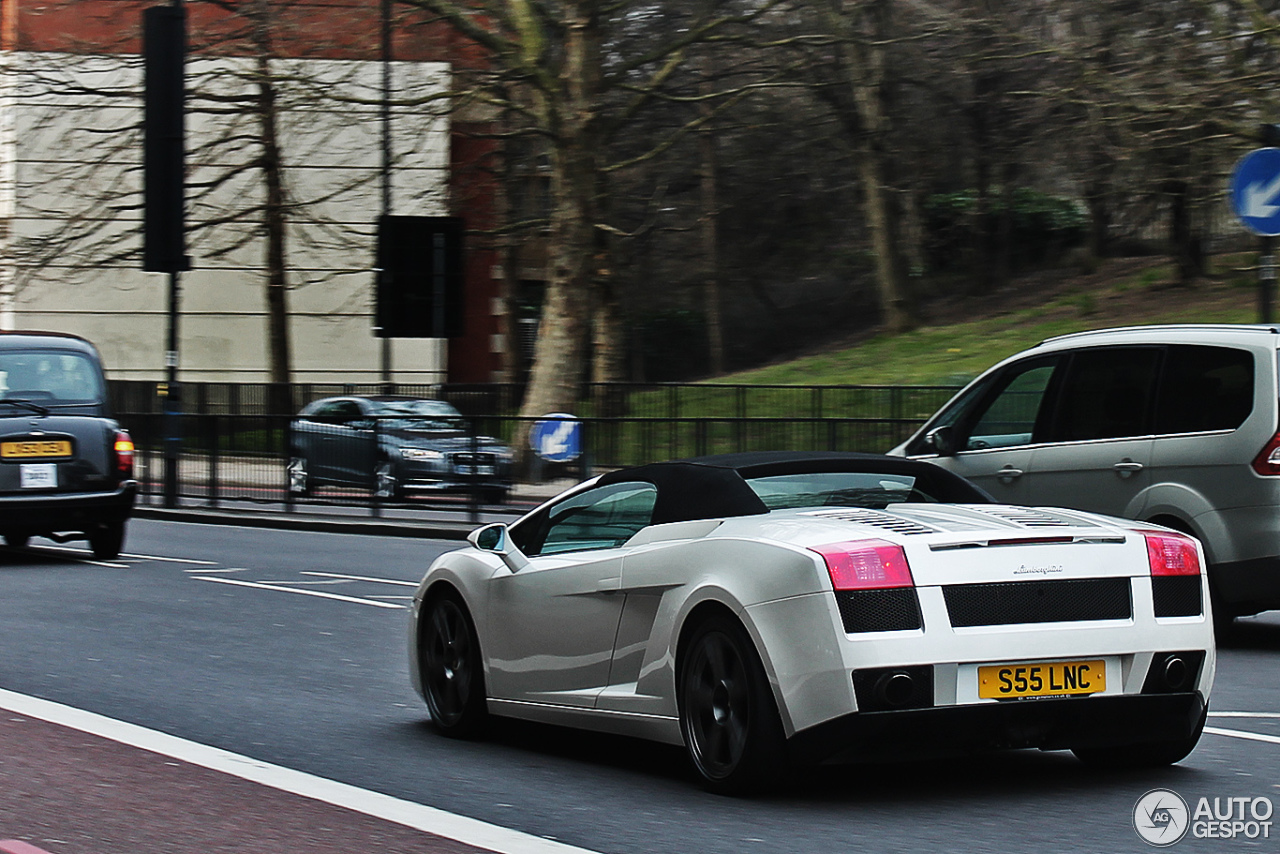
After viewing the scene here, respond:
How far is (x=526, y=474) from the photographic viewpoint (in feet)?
70.1

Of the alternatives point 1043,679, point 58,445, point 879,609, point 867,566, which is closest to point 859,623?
point 879,609

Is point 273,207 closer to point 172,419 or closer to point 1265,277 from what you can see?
point 172,419

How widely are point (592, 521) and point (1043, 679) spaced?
2.05 m

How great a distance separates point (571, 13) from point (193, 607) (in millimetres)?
17818

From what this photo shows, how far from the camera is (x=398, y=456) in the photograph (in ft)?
71.0

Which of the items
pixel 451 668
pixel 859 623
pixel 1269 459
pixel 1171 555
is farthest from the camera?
pixel 1269 459

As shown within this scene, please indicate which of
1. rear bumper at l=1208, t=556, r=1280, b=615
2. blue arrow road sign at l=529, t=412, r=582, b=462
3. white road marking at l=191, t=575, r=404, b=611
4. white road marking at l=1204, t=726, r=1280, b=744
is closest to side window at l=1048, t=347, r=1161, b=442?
rear bumper at l=1208, t=556, r=1280, b=615

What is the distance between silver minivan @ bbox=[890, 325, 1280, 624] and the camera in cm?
998

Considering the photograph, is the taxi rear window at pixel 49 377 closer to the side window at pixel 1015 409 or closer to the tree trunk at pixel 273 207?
the side window at pixel 1015 409

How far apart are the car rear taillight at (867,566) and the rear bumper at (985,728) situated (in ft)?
1.33

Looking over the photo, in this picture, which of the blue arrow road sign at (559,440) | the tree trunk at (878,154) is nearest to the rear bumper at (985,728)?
the blue arrow road sign at (559,440)

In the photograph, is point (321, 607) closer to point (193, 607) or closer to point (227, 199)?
point (193, 607)

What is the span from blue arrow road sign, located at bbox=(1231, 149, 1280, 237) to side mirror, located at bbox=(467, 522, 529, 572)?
692 centimetres

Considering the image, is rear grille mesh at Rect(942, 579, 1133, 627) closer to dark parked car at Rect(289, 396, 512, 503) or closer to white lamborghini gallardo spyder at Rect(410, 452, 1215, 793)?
white lamborghini gallardo spyder at Rect(410, 452, 1215, 793)
